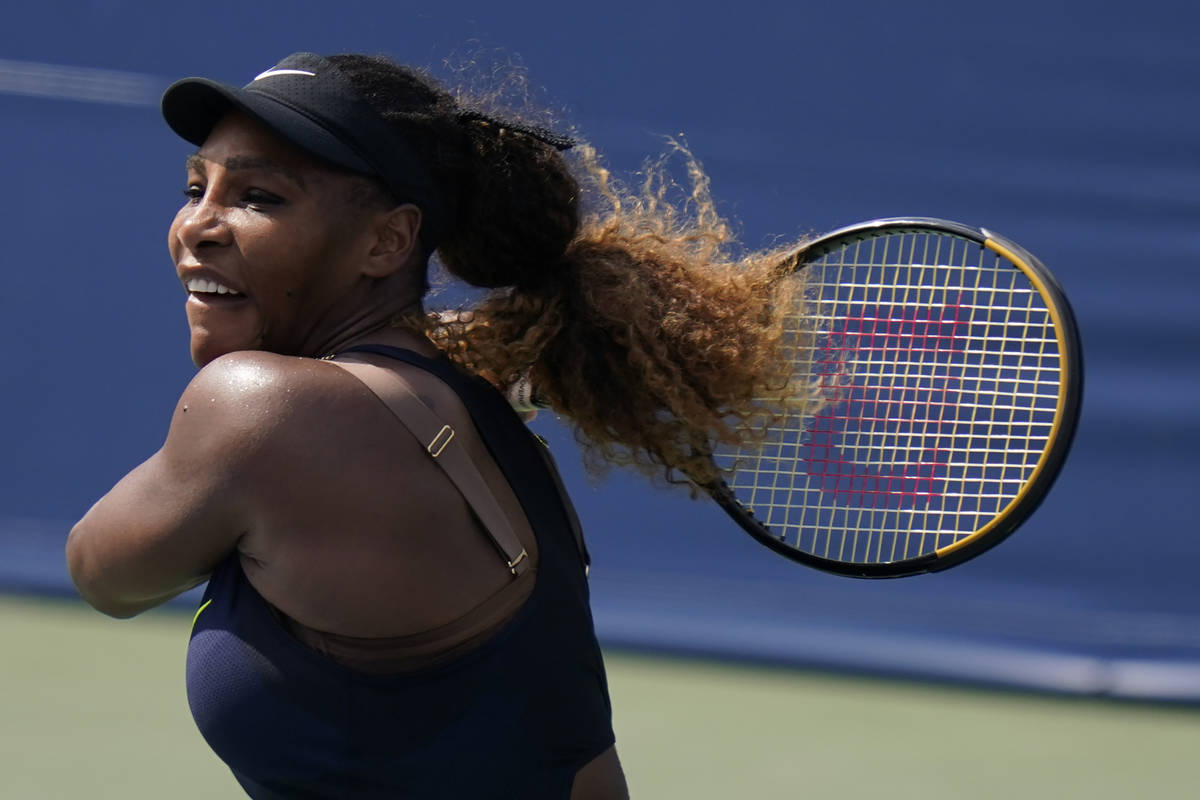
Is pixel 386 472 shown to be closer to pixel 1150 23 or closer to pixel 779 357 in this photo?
pixel 779 357

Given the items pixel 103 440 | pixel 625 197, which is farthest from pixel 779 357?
pixel 103 440

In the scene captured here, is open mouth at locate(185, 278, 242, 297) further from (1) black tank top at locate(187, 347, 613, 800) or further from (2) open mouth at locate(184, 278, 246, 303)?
(1) black tank top at locate(187, 347, 613, 800)

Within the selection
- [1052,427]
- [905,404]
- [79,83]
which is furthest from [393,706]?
[79,83]

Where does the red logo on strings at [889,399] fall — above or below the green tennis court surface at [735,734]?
above

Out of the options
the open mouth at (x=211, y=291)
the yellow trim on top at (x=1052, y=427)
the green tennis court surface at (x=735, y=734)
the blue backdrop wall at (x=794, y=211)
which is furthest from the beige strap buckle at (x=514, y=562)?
the blue backdrop wall at (x=794, y=211)

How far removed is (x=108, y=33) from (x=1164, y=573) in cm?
297

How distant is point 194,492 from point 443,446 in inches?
8.1

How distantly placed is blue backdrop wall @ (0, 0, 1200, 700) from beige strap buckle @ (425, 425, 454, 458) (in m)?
2.27

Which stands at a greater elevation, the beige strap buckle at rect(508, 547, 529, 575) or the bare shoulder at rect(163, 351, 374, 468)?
the bare shoulder at rect(163, 351, 374, 468)

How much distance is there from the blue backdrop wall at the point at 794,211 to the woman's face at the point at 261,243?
2157 mm

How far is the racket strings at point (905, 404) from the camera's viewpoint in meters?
1.82

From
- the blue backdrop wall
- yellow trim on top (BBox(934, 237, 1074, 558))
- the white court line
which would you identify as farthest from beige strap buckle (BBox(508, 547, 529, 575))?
the white court line

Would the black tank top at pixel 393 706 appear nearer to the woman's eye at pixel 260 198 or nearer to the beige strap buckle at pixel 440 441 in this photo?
the beige strap buckle at pixel 440 441

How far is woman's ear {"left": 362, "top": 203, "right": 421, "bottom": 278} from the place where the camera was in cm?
136
